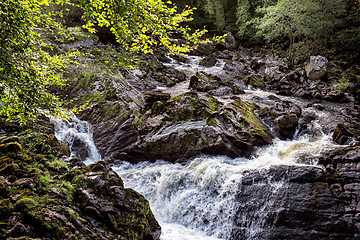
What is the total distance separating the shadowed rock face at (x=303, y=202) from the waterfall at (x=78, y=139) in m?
7.09

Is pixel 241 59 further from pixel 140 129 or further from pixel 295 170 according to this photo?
pixel 295 170

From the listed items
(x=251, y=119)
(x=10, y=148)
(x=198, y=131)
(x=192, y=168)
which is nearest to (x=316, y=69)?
(x=251, y=119)

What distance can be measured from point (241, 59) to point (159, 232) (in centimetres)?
2330

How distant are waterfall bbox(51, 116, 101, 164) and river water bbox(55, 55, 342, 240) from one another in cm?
12

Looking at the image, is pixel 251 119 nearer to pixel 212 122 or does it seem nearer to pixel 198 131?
pixel 212 122

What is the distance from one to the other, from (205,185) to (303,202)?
115 inches

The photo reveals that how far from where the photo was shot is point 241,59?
24.9 metres

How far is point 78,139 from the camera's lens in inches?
401

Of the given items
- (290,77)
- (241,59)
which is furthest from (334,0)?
(241,59)

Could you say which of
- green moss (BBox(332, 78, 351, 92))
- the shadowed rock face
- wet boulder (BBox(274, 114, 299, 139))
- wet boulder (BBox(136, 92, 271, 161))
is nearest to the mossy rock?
wet boulder (BBox(136, 92, 271, 161))


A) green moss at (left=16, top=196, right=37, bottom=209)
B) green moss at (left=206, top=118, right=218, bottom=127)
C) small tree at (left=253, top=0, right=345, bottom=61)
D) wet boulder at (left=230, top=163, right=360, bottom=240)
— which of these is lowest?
wet boulder at (left=230, top=163, right=360, bottom=240)

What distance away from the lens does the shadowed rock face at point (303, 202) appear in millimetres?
5148

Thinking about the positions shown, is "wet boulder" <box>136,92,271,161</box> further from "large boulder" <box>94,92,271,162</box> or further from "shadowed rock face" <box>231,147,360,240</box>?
"shadowed rock face" <box>231,147,360,240</box>

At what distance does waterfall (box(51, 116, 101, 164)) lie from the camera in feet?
32.4
